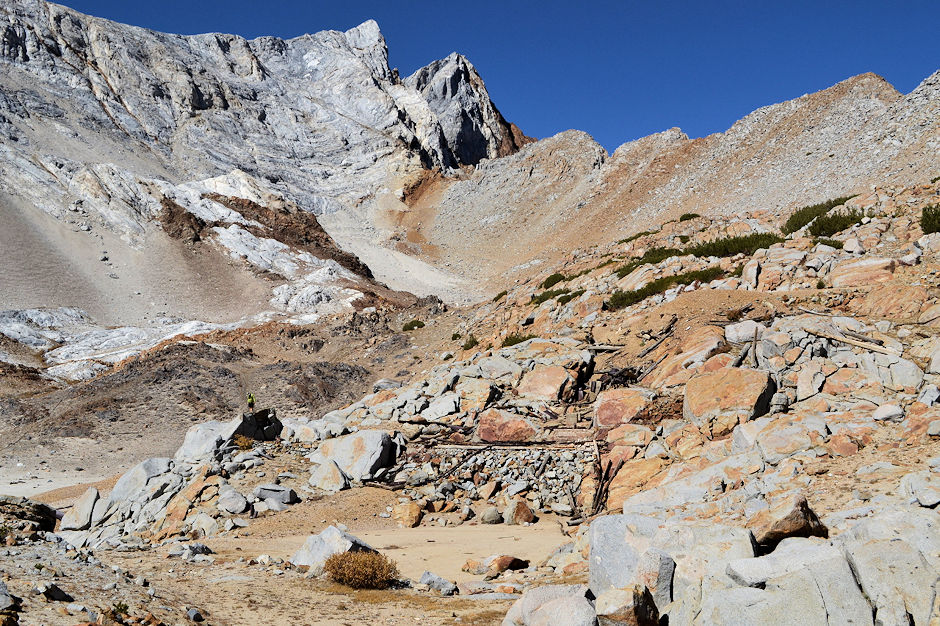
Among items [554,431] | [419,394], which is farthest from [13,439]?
[554,431]

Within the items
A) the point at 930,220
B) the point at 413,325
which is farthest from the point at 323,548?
the point at 413,325

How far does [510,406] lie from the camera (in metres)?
14.1

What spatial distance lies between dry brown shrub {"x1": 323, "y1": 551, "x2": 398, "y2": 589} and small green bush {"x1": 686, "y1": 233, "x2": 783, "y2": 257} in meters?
16.4

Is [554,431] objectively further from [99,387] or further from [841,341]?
[99,387]

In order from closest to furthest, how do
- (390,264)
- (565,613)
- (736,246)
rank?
(565,613) < (736,246) < (390,264)

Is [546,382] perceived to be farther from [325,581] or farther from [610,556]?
[610,556]

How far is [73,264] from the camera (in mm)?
45750

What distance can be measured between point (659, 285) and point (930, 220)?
6932 mm

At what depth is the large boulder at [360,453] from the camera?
13.4 meters

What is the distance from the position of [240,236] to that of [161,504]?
46.5 metres

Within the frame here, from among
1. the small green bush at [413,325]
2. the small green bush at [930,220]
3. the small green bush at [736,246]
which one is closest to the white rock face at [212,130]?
the small green bush at [413,325]

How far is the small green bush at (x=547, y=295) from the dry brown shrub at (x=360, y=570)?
647 inches

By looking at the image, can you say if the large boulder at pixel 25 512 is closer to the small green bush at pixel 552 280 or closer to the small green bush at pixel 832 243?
the small green bush at pixel 832 243

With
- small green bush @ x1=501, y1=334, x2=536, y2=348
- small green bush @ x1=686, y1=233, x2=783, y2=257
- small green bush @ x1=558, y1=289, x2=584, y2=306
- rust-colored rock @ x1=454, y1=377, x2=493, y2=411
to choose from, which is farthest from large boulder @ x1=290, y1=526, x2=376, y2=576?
small green bush @ x1=686, y1=233, x2=783, y2=257
